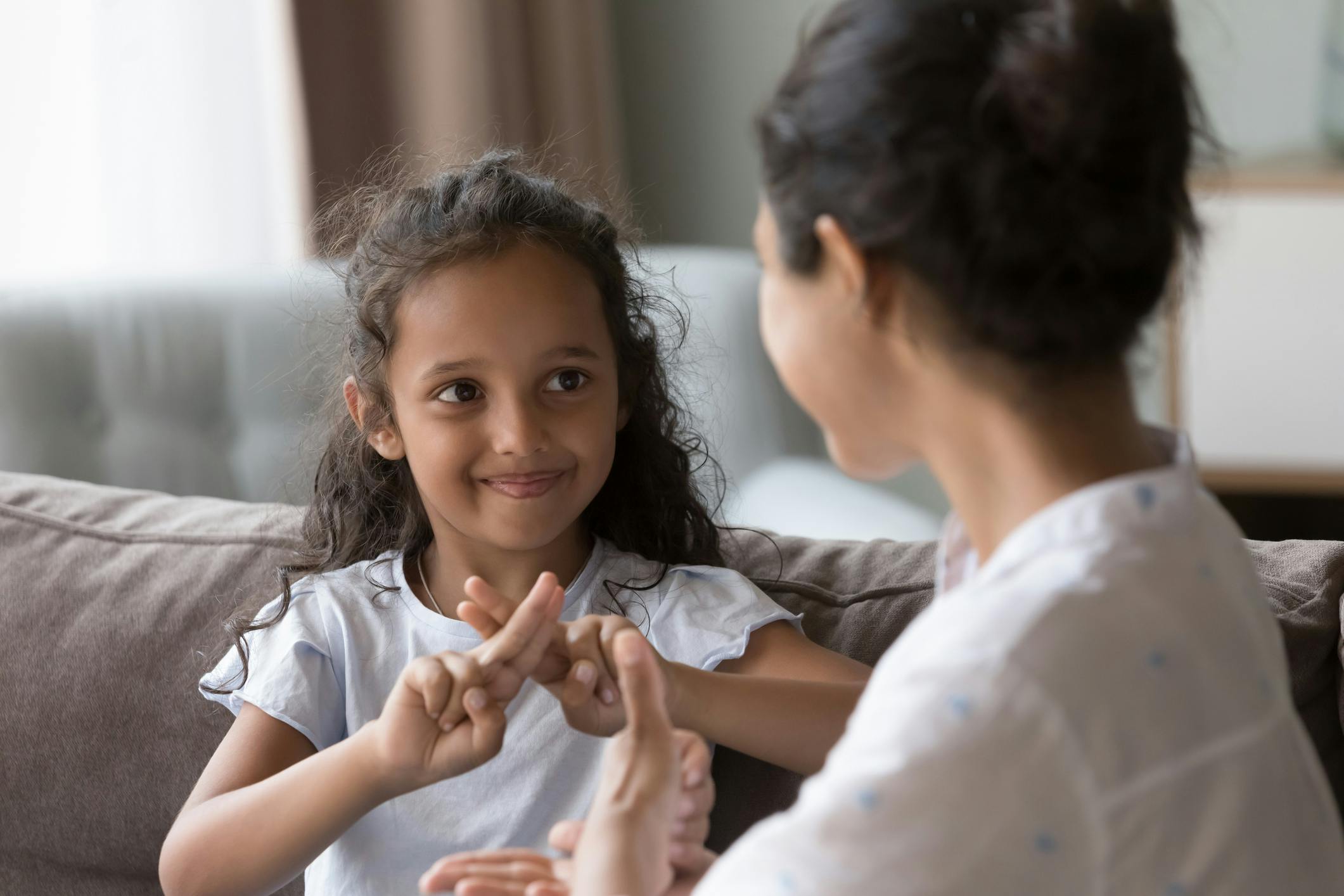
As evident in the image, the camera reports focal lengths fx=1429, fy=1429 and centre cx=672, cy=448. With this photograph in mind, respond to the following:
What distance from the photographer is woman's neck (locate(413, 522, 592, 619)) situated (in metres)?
1.28

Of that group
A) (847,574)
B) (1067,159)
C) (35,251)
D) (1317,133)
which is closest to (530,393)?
(847,574)

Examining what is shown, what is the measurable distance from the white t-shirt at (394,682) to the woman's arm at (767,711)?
0.10 m

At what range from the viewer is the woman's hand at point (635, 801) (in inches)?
32.5

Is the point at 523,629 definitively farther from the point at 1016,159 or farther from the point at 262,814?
the point at 1016,159

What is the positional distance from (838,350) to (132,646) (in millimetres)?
886

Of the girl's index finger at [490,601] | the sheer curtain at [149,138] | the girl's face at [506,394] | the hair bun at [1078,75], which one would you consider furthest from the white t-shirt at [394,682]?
the sheer curtain at [149,138]

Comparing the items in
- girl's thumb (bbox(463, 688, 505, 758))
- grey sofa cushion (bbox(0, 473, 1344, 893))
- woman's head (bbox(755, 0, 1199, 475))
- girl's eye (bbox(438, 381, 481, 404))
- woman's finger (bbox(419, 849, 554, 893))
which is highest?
woman's head (bbox(755, 0, 1199, 475))

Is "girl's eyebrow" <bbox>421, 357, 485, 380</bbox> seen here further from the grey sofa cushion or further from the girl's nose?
the grey sofa cushion

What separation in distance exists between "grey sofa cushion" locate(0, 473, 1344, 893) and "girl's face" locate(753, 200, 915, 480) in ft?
1.49

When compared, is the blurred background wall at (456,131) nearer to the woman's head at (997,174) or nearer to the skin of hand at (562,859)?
the skin of hand at (562,859)

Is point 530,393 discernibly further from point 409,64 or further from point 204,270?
point 409,64

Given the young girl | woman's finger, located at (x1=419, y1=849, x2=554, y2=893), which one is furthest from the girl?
the young girl

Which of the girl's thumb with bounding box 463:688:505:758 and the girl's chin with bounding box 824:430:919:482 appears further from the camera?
the girl's thumb with bounding box 463:688:505:758

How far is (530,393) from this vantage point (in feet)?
→ 3.90
